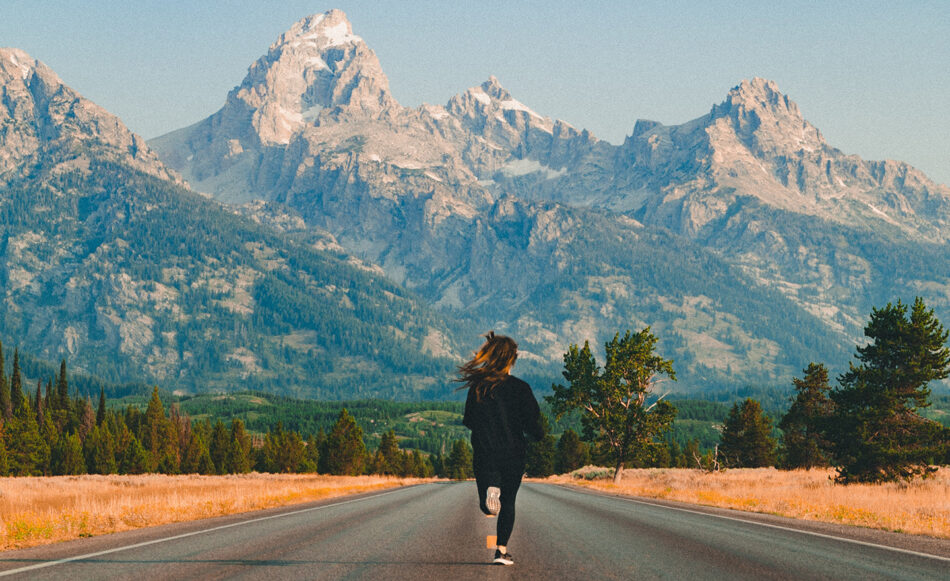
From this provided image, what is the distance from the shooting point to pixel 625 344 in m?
70.1

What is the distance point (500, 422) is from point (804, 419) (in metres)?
71.3

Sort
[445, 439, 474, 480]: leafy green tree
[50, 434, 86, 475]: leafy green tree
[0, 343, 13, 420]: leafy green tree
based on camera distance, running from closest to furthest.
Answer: [50, 434, 86, 475]: leafy green tree
[0, 343, 13, 420]: leafy green tree
[445, 439, 474, 480]: leafy green tree

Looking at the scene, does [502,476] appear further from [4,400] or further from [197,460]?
[4,400]

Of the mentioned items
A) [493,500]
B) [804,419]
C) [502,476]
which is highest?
[502,476]

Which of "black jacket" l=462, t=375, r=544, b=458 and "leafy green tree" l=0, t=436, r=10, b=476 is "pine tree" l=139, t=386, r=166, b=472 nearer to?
"leafy green tree" l=0, t=436, r=10, b=476

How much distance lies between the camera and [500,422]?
12.5m

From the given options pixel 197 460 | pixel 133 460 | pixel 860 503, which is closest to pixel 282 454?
pixel 197 460

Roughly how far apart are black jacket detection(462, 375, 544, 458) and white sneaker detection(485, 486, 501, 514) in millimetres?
539

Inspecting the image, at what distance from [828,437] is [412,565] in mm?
37050

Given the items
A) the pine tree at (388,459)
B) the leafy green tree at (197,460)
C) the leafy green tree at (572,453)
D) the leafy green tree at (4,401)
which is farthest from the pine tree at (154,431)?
the leafy green tree at (572,453)

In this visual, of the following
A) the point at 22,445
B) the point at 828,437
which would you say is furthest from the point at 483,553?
the point at 22,445

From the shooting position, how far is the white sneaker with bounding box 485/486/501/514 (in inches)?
477

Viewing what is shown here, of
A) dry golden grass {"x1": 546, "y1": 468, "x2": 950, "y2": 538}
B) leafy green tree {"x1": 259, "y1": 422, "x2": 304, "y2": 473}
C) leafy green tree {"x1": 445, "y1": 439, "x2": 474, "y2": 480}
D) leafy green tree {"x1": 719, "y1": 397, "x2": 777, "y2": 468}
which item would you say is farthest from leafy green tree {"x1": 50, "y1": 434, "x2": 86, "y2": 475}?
dry golden grass {"x1": 546, "y1": 468, "x2": 950, "y2": 538}

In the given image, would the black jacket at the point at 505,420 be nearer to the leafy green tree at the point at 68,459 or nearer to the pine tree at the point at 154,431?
the leafy green tree at the point at 68,459
